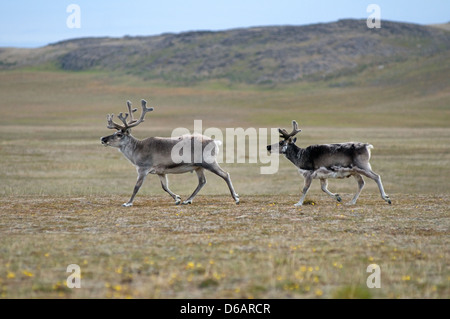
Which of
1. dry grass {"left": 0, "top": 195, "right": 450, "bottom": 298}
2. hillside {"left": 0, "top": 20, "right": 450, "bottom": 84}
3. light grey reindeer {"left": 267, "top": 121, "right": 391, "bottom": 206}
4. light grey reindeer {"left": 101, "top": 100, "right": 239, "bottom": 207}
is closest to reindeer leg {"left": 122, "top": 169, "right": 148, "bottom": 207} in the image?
light grey reindeer {"left": 101, "top": 100, "right": 239, "bottom": 207}

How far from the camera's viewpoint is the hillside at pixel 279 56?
6206 inches

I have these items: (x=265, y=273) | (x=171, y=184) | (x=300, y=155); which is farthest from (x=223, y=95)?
(x=265, y=273)

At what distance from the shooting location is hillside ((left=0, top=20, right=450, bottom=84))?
15762 centimetres

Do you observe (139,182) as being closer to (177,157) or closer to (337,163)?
(177,157)

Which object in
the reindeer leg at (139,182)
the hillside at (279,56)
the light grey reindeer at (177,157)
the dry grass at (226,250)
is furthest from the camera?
the hillside at (279,56)

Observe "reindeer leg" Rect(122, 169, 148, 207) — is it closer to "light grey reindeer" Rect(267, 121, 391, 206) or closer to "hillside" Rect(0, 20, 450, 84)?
"light grey reindeer" Rect(267, 121, 391, 206)

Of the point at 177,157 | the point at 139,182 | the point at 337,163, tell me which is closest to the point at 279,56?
the point at 177,157

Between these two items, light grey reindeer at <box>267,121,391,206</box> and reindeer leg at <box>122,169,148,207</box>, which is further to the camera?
reindeer leg at <box>122,169,148,207</box>

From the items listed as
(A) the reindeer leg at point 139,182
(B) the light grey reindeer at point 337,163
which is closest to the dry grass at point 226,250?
(A) the reindeer leg at point 139,182

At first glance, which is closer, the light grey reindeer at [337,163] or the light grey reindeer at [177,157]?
the light grey reindeer at [337,163]

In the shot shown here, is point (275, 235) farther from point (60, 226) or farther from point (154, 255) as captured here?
point (60, 226)

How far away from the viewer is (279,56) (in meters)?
171

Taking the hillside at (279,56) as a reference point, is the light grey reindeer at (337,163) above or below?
below

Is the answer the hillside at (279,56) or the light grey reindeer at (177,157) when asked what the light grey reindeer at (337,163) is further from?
the hillside at (279,56)
